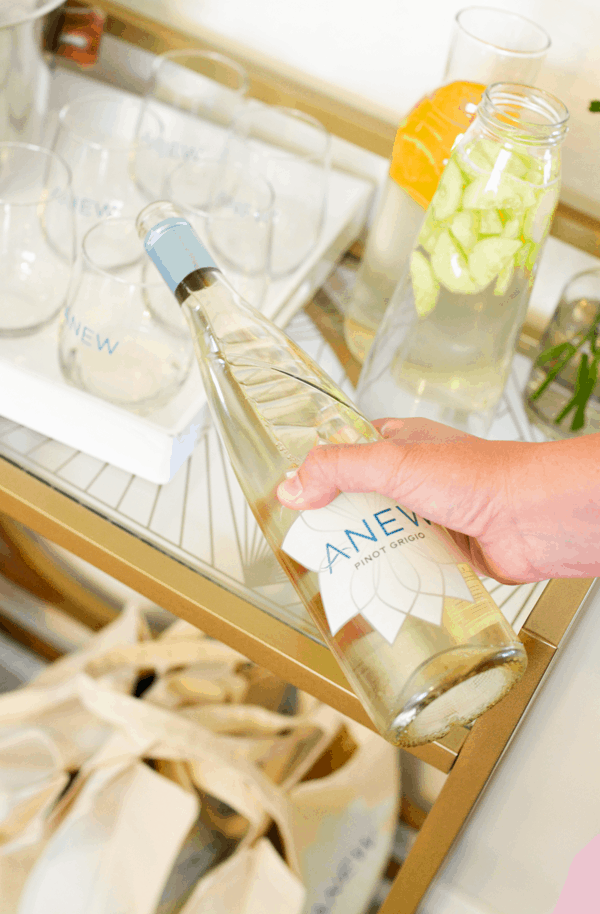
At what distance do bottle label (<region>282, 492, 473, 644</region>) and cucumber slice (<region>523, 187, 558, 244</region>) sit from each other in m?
0.17

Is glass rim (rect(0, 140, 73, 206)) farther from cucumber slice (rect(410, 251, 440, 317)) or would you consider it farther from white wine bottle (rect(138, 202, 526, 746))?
cucumber slice (rect(410, 251, 440, 317))

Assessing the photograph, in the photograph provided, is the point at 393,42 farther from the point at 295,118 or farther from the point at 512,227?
the point at 512,227

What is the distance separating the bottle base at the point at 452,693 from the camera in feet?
0.93

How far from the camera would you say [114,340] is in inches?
17.6

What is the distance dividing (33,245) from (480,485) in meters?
0.35

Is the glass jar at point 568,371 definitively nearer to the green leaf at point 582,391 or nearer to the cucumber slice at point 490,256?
the green leaf at point 582,391

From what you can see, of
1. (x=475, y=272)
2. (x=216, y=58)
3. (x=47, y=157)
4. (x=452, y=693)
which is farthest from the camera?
(x=216, y=58)

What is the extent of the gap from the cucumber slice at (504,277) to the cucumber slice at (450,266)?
0.5 inches

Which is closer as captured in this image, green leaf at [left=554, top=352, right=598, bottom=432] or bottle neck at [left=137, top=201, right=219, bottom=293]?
bottle neck at [left=137, top=201, right=219, bottom=293]

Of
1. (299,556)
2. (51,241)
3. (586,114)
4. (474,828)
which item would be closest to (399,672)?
(299,556)

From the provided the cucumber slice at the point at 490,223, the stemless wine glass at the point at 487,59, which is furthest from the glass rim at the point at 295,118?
the cucumber slice at the point at 490,223

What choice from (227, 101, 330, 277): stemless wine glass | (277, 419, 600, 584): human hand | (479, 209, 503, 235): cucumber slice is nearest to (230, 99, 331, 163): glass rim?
(227, 101, 330, 277): stemless wine glass

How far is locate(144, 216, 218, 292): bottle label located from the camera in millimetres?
349

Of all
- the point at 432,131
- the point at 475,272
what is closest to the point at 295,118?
the point at 432,131
